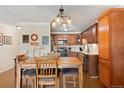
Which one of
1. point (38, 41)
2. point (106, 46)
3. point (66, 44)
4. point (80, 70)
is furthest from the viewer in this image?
point (66, 44)

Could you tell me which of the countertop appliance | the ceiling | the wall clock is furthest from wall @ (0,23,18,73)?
the countertop appliance

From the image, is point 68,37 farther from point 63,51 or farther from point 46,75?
point 46,75

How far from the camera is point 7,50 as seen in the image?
29.9 ft

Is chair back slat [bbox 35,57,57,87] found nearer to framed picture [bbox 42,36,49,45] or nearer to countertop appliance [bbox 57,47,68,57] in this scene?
framed picture [bbox 42,36,49,45]

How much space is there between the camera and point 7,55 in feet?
29.9

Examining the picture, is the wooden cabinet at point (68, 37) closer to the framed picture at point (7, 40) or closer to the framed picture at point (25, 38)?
the framed picture at point (7, 40)

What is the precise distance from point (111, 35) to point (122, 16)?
0.52 meters

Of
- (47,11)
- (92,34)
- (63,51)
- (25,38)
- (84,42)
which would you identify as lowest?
(63,51)

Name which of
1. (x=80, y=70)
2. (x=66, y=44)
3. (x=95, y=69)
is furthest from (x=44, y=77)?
(x=66, y=44)

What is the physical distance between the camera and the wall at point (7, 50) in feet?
27.3

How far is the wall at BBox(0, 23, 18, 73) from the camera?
8312mm

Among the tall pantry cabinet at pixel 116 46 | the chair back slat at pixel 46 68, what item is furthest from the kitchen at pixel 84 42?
the chair back slat at pixel 46 68

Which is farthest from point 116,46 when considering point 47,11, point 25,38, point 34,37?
point 25,38
